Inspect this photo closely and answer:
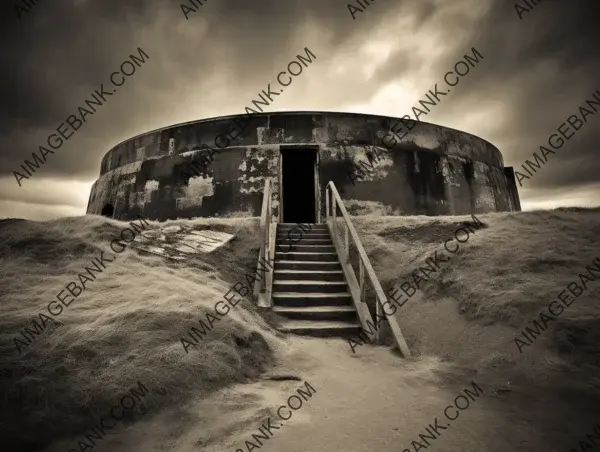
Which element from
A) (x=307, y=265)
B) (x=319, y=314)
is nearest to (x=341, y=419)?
(x=319, y=314)

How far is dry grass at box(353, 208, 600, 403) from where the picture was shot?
332cm

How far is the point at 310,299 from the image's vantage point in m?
5.38

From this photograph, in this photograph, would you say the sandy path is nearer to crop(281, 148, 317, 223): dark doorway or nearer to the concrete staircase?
the concrete staircase

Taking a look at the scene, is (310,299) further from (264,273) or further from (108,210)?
(108,210)

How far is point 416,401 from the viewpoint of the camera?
9.98 ft

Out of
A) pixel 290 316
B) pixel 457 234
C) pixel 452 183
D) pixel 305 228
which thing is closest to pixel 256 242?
pixel 305 228

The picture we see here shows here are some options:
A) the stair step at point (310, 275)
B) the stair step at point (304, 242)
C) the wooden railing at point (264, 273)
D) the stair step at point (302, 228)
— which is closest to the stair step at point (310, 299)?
the wooden railing at point (264, 273)

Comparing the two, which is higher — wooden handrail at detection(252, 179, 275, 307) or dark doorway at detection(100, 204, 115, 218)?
dark doorway at detection(100, 204, 115, 218)

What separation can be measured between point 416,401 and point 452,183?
997 centimetres

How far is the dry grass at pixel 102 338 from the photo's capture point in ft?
8.23

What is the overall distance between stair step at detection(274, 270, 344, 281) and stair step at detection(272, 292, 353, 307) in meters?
0.52

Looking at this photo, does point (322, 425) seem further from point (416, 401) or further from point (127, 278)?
point (127, 278)

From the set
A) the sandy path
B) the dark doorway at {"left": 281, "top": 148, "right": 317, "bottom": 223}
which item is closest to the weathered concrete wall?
the dark doorway at {"left": 281, "top": 148, "right": 317, "bottom": 223}

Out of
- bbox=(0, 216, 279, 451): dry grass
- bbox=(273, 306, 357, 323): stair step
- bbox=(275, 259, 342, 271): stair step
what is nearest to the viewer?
Answer: bbox=(0, 216, 279, 451): dry grass
